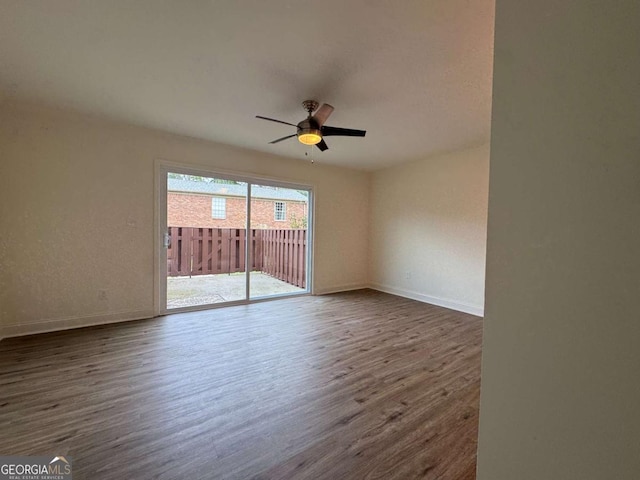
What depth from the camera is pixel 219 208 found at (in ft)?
16.3

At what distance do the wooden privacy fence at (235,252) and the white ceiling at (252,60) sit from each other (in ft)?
6.59

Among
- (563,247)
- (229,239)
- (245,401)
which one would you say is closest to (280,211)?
(229,239)

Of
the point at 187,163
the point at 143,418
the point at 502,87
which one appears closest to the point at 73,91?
the point at 187,163

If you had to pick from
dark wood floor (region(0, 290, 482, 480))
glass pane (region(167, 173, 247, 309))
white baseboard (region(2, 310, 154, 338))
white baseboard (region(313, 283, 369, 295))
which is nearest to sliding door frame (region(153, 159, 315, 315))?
glass pane (region(167, 173, 247, 309))

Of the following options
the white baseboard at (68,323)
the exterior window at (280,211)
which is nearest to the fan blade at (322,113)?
the exterior window at (280,211)

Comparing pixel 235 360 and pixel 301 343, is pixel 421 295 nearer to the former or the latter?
pixel 301 343

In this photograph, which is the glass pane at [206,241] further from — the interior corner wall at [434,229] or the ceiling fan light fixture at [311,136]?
the interior corner wall at [434,229]

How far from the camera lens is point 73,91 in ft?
8.69

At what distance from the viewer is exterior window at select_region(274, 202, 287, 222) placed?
523cm

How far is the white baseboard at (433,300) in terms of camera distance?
4.17m

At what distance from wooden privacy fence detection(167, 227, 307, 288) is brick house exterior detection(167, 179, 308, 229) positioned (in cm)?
14

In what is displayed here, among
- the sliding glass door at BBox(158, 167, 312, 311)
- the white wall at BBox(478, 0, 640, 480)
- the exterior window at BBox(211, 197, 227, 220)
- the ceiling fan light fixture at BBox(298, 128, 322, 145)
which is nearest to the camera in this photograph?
the white wall at BBox(478, 0, 640, 480)

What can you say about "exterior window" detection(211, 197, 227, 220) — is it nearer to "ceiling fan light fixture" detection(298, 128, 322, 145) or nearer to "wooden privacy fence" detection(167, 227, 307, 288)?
"wooden privacy fence" detection(167, 227, 307, 288)

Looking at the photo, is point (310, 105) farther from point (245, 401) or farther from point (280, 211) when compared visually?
point (280, 211)
